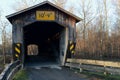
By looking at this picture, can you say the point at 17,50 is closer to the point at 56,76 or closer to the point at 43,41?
the point at 56,76

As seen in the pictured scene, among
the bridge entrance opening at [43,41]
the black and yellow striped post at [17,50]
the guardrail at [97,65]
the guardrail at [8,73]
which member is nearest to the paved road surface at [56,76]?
the guardrail at [97,65]

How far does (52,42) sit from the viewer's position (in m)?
25.0

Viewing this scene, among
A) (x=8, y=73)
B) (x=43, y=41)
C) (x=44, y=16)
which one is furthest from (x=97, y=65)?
(x=43, y=41)

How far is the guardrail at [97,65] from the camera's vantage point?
10894 mm

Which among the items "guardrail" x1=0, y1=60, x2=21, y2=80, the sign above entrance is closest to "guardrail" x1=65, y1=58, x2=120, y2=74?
the sign above entrance

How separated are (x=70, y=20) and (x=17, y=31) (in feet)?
13.0

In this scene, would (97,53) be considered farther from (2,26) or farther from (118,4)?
(2,26)

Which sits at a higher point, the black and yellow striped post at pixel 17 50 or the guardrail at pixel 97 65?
the black and yellow striped post at pixel 17 50

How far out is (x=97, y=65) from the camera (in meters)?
13.2

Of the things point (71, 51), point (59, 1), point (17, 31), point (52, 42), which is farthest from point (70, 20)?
point (59, 1)

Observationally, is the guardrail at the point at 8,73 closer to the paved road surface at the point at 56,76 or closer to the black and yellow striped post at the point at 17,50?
the paved road surface at the point at 56,76

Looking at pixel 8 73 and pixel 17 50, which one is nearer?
pixel 8 73

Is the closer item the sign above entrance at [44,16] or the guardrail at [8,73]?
the guardrail at [8,73]

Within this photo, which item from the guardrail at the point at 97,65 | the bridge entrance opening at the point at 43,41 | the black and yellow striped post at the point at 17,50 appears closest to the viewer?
the guardrail at the point at 97,65
